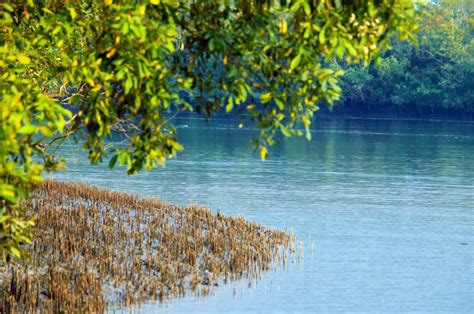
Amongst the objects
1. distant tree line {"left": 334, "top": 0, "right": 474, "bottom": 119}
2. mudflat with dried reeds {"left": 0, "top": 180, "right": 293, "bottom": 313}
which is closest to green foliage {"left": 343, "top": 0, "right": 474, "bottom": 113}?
distant tree line {"left": 334, "top": 0, "right": 474, "bottom": 119}

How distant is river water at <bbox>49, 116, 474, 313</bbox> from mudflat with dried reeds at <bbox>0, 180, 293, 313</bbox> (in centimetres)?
78

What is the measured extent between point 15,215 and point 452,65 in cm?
12245

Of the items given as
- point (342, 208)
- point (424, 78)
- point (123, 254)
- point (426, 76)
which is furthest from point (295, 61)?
point (426, 76)

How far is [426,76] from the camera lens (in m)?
133

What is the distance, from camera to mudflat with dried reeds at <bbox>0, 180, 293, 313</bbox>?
20578mm

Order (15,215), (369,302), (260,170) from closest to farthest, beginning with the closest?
(15,215)
(369,302)
(260,170)

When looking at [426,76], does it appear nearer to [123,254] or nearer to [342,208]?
[342,208]

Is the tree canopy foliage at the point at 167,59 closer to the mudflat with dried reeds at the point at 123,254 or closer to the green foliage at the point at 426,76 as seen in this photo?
the mudflat with dried reeds at the point at 123,254

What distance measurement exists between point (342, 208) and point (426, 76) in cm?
9492

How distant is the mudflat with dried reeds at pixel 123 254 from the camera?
810 inches

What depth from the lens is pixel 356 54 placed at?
40.4 ft

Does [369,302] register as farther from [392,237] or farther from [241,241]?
[392,237]

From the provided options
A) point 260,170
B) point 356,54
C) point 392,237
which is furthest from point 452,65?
point 356,54

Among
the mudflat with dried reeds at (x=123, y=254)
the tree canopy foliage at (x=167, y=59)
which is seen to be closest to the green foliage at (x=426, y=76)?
the mudflat with dried reeds at (x=123, y=254)
